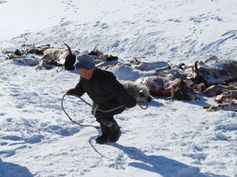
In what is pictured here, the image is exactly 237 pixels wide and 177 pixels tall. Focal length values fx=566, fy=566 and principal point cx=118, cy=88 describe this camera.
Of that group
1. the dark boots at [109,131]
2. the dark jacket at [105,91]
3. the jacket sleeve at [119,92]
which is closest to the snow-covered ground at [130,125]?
the dark boots at [109,131]

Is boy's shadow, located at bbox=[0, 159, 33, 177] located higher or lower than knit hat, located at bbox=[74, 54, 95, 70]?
lower

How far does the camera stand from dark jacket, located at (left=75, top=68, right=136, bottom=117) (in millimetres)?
6672

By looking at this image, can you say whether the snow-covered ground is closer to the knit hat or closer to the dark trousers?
the dark trousers

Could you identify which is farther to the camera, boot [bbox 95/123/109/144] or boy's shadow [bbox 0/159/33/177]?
boot [bbox 95/123/109/144]

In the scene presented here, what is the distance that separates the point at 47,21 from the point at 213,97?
566 inches

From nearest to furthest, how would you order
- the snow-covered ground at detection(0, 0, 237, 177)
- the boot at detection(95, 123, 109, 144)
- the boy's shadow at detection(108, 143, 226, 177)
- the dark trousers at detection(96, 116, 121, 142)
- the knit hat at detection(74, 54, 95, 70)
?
the boy's shadow at detection(108, 143, 226, 177) → the snow-covered ground at detection(0, 0, 237, 177) → the knit hat at detection(74, 54, 95, 70) → the dark trousers at detection(96, 116, 121, 142) → the boot at detection(95, 123, 109, 144)

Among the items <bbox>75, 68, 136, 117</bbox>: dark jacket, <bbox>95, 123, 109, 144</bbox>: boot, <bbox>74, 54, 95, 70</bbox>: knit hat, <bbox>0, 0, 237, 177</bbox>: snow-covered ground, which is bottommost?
<bbox>0, 0, 237, 177</bbox>: snow-covered ground

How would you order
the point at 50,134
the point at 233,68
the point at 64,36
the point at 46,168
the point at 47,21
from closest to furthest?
the point at 46,168, the point at 50,134, the point at 233,68, the point at 64,36, the point at 47,21

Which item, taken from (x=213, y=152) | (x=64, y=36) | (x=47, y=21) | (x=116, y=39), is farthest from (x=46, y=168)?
(x=47, y=21)

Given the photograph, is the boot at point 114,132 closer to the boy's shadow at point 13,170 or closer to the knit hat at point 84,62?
the knit hat at point 84,62

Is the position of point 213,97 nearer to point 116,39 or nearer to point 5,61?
point 5,61

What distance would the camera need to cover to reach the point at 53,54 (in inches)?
605

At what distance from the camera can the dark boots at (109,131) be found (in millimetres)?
7148

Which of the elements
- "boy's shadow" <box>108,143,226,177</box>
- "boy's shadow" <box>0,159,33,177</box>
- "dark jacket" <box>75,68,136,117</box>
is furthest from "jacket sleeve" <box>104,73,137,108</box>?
"boy's shadow" <box>0,159,33,177</box>
